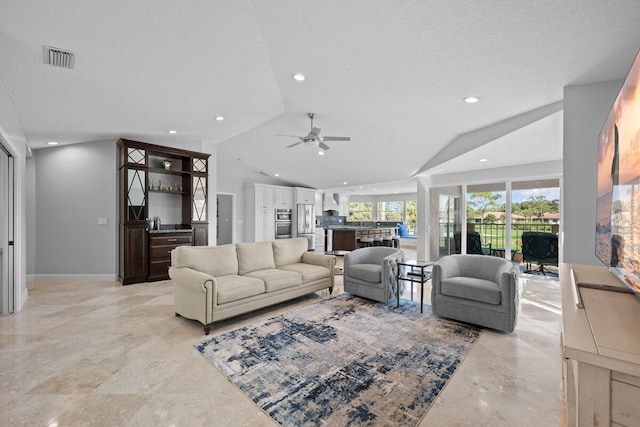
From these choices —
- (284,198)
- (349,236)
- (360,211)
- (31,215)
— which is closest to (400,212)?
(360,211)

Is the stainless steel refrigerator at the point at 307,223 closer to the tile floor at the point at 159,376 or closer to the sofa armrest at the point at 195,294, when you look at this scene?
the tile floor at the point at 159,376

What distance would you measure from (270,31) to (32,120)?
3777 millimetres

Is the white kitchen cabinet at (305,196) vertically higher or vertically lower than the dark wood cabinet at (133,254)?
higher

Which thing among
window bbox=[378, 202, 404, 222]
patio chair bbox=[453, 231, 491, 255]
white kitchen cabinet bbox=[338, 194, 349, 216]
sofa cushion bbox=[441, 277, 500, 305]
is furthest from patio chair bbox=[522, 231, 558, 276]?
white kitchen cabinet bbox=[338, 194, 349, 216]

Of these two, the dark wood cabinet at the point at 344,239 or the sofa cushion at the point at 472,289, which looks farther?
the dark wood cabinet at the point at 344,239

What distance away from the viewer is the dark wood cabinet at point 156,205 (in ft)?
16.3

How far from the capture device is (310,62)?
9.50 ft

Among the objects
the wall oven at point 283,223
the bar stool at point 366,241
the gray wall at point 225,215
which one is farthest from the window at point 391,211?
the gray wall at point 225,215

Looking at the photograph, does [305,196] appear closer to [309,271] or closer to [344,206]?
[344,206]

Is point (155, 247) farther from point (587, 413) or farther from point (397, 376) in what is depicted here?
point (587, 413)

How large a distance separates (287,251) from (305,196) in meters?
6.21

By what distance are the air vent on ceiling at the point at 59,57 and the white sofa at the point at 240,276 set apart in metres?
2.05

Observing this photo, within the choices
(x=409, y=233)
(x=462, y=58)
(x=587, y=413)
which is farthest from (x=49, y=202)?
(x=409, y=233)

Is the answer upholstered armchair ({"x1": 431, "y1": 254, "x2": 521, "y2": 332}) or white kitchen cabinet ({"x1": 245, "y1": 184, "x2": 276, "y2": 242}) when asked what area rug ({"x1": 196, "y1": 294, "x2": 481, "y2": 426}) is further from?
white kitchen cabinet ({"x1": 245, "y1": 184, "x2": 276, "y2": 242})
